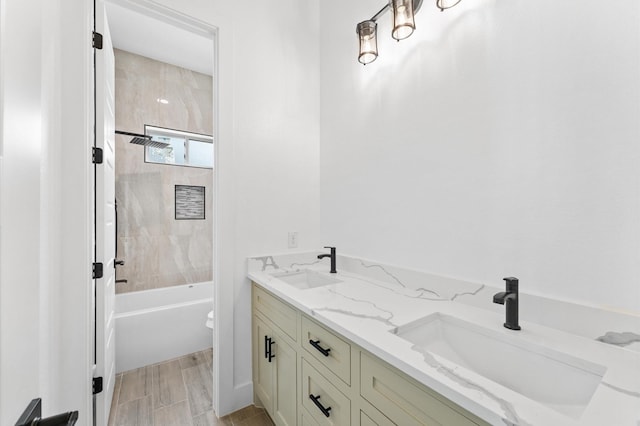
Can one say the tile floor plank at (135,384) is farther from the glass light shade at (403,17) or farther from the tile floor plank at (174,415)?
the glass light shade at (403,17)

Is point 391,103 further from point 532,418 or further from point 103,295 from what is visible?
point 103,295

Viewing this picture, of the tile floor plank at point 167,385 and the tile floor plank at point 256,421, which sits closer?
the tile floor plank at point 256,421

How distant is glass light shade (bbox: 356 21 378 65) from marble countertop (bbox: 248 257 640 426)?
4.18 ft

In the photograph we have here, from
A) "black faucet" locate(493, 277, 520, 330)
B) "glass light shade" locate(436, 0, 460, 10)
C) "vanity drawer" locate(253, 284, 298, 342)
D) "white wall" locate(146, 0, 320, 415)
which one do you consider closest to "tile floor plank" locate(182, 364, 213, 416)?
"white wall" locate(146, 0, 320, 415)

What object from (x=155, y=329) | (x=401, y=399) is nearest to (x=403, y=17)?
(x=401, y=399)

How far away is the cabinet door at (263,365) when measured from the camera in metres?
1.53

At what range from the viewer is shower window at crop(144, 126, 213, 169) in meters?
2.93

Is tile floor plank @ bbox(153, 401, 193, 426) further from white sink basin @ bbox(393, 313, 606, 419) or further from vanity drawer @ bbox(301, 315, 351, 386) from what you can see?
white sink basin @ bbox(393, 313, 606, 419)

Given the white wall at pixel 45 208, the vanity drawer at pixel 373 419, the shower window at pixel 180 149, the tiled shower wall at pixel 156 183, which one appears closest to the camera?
the white wall at pixel 45 208

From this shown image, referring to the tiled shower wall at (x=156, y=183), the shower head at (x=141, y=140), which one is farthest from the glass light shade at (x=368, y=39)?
the tiled shower wall at (x=156, y=183)

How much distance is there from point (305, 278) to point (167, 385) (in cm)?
128

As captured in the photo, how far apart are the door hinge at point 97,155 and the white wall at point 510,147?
1423 mm

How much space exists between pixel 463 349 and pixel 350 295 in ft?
1.64

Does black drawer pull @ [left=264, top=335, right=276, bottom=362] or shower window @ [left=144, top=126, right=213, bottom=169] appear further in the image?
shower window @ [left=144, top=126, right=213, bottom=169]
